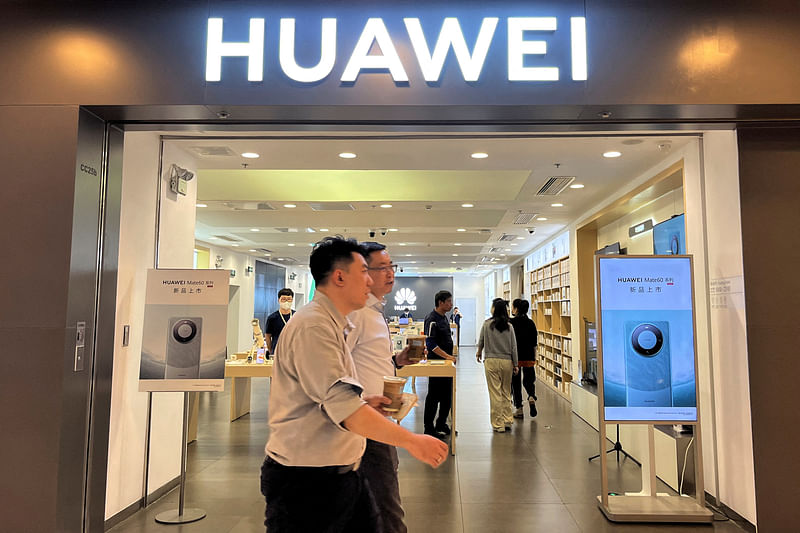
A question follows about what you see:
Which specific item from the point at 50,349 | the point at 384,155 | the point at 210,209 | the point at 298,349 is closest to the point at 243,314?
the point at 210,209

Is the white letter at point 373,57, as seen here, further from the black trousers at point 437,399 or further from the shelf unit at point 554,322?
the shelf unit at point 554,322

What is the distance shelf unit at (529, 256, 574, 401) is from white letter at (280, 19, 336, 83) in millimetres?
7134

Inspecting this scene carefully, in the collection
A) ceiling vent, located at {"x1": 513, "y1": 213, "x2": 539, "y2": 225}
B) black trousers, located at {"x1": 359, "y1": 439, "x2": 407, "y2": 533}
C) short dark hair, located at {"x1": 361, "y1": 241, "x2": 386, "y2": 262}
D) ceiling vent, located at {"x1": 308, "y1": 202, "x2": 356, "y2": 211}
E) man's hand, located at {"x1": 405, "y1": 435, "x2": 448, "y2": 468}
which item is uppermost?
ceiling vent, located at {"x1": 513, "y1": 213, "x2": 539, "y2": 225}

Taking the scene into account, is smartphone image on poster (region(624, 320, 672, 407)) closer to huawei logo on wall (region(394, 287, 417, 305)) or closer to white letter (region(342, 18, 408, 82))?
white letter (region(342, 18, 408, 82))

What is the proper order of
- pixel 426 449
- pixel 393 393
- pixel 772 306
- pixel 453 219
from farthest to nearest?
pixel 453 219
pixel 772 306
pixel 393 393
pixel 426 449

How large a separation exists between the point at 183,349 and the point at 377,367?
5.86ft

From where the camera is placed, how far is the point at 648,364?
395cm

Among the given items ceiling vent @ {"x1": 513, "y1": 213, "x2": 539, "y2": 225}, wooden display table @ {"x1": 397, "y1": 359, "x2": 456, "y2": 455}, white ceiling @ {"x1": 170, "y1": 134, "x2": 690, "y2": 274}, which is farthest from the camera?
ceiling vent @ {"x1": 513, "y1": 213, "x2": 539, "y2": 225}

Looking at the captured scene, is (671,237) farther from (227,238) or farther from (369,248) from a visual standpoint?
(227,238)

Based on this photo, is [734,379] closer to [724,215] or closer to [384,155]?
[724,215]

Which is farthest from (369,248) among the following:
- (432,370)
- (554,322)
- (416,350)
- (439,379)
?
(554,322)

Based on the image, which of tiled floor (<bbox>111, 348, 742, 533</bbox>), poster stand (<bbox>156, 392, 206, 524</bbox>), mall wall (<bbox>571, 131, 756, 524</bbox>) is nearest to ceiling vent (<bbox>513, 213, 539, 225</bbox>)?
tiled floor (<bbox>111, 348, 742, 533</bbox>)

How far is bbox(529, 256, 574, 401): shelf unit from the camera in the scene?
31.0 ft

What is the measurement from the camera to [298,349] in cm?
172
